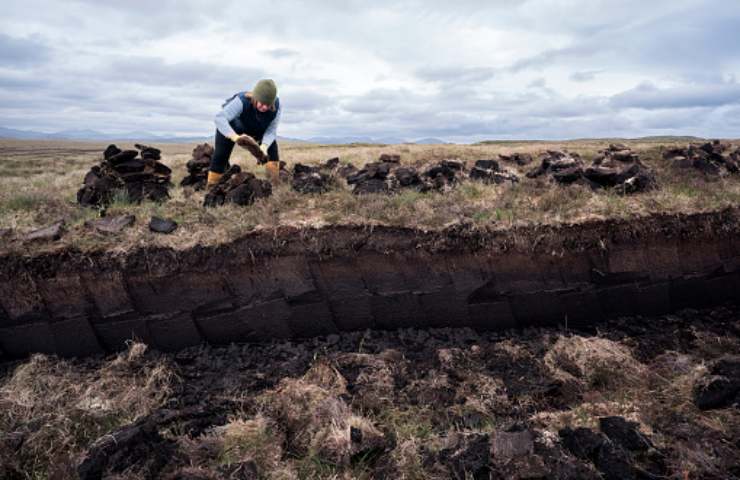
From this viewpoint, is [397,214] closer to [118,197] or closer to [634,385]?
[634,385]

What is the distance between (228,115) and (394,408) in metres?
5.46

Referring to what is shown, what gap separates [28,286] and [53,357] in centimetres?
88

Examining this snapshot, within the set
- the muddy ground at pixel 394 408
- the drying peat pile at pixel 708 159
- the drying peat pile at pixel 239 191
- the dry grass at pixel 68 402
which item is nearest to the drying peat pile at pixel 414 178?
the drying peat pile at pixel 239 191

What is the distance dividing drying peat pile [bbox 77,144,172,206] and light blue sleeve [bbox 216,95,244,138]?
4.23 feet

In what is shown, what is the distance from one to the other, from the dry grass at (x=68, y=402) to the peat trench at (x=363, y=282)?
1.71 ft

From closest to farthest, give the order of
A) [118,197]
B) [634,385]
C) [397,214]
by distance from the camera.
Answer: [634,385] → [397,214] → [118,197]

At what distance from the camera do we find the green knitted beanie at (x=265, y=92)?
7434mm

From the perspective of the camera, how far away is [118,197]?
265 inches

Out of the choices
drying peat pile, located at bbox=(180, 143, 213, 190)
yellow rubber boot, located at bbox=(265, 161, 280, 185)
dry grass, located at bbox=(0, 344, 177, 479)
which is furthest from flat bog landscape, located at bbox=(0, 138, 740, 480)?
drying peat pile, located at bbox=(180, 143, 213, 190)

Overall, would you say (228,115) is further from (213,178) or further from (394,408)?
(394,408)

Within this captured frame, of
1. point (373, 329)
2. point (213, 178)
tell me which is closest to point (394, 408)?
point (373, 329)

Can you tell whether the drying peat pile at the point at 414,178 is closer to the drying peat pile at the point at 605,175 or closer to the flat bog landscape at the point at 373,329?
the flat bog landscape at the point at 373,329

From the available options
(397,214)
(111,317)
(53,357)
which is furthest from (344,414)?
(53,357)

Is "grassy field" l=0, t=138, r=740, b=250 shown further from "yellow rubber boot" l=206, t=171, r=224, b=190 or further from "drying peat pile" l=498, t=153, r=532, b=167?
"drying peat pile" l=498, t=153, r=532, b=167
